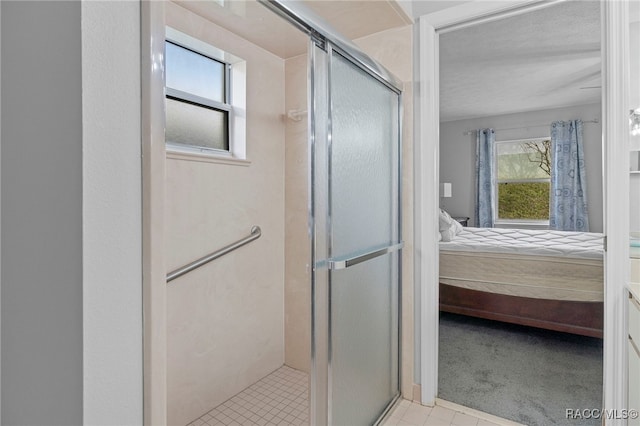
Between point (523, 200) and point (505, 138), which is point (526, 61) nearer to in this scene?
point (505, 138)

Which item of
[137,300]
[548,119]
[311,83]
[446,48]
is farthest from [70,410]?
[548,119]

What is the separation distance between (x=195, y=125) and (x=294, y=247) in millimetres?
1001

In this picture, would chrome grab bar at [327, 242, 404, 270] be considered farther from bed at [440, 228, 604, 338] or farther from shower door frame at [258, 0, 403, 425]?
bed at [440, 228, 604, 338]

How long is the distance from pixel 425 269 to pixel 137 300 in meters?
1.62

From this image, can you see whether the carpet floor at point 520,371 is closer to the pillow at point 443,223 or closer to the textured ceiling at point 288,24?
the pillow at point 443,223

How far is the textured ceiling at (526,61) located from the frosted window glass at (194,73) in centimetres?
153

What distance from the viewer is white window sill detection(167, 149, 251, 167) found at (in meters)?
1.80

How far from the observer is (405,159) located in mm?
2037

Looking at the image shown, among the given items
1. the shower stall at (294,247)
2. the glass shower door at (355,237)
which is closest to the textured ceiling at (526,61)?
the glass shower door at (355,237)

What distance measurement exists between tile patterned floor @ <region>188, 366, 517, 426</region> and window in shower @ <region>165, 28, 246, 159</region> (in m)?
1.44

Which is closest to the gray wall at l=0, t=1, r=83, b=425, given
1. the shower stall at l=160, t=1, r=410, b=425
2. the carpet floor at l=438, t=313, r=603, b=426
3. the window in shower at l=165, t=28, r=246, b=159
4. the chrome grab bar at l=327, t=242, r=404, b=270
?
the shower stall at l=160, t=1, r=410, b=425

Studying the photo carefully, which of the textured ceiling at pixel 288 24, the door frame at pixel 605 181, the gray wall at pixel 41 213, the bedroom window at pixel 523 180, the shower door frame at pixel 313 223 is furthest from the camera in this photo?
the bedroom window at pixel 523 180

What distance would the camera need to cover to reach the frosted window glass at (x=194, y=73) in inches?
76.7

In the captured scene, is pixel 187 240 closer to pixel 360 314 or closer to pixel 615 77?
→ pixel 360 314
